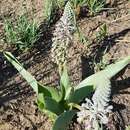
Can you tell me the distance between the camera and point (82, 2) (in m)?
4.13

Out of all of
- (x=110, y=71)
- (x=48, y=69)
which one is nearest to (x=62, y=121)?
(x=110, y=71)

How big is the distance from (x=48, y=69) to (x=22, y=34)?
1.34ft

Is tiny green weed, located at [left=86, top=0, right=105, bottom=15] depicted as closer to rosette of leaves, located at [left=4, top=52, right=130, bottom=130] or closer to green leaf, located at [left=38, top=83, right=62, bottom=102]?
rosette of leaves, located at [left=4, top=52, right=130, bottom=130]

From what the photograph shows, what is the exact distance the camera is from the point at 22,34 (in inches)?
148

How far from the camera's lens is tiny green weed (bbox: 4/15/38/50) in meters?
→ 3.73

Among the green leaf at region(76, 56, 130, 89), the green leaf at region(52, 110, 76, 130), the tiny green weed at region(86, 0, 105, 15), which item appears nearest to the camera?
the green leaf at region(52, 110, 76, 130)

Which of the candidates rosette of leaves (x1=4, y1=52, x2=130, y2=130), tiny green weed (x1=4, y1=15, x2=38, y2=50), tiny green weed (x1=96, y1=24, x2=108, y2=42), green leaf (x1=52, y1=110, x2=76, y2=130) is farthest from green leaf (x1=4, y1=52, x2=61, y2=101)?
tiny green weed (x1=96, y1=24, x2=108, y2=42)

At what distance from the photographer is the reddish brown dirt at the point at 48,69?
333cm

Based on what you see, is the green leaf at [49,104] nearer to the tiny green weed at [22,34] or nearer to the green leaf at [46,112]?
the green leaf at [46,112]

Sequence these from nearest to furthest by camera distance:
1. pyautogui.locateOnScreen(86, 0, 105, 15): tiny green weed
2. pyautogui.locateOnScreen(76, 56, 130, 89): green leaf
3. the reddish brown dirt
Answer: pyautogui.locateOnScreen(76, 56, 130, 89): green leaf < the reddish brown dirt < pyautogui.locateOnScreen(86, 0, 105, 15): tiny green weed

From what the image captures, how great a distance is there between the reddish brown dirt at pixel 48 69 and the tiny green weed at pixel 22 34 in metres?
0.11

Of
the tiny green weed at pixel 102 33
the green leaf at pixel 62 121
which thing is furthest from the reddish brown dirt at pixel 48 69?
the green leaf at pixel 62 121

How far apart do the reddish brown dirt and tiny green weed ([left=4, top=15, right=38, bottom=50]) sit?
0.35 feet

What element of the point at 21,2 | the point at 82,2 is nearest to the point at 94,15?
the point at 82,2
